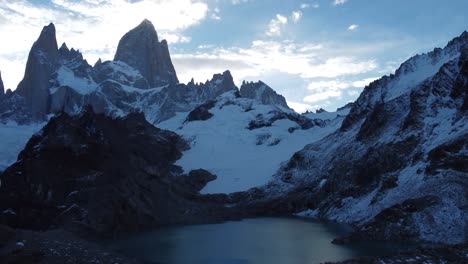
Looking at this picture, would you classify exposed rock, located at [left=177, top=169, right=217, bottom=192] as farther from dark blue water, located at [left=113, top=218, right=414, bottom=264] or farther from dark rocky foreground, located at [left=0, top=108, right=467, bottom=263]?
dark blue water, located at [left=113, top=218, right=414, bottom=264]

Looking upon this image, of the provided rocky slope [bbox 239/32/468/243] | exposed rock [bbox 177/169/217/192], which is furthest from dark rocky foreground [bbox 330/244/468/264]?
exposed rock [bbox 177/169/217/192]

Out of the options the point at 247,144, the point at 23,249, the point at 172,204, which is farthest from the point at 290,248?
the point at 247,144

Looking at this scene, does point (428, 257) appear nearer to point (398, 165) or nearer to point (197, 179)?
point (398, 165)

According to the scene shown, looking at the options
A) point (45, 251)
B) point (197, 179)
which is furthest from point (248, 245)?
point (197, 179)

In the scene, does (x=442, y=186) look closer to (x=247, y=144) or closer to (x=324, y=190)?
(x=324, y=190)

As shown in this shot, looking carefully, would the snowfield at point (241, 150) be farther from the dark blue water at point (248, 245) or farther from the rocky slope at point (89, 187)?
the dark blue water at point (248, 245)

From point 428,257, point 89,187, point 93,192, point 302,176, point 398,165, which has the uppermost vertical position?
point 398,165

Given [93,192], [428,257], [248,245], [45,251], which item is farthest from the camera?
[93,192]
